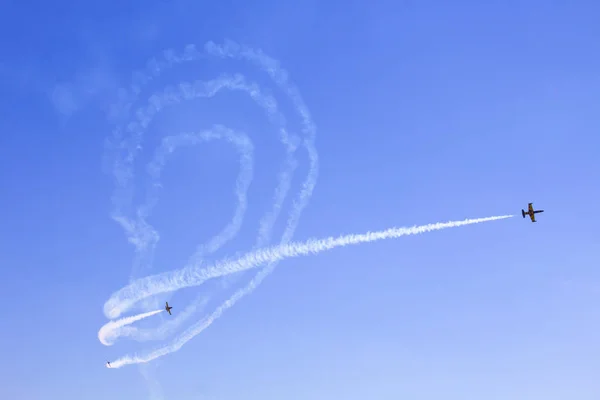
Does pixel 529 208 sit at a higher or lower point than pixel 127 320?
higher

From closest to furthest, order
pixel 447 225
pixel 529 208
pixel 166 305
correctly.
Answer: pixel 447 225 < pixel 529 208 < pixel 166 305

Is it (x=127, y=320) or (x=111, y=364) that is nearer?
(x=127, y=320)

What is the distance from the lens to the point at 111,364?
10644cm

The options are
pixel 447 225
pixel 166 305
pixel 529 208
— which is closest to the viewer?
pixel 447 225

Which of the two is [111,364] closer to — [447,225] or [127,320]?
[127,320]

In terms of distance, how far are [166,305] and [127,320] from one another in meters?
7.93

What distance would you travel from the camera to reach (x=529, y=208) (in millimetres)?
95125

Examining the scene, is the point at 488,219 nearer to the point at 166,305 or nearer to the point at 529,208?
the point at 529,208

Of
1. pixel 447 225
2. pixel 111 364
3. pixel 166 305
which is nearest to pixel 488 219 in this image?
pixel 447 225

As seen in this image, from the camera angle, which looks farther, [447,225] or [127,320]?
[127,320]

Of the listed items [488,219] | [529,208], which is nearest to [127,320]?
[488,219]

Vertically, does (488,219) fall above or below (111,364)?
above

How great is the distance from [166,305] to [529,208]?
6618 cm

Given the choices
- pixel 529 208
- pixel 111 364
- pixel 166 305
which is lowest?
pixel 111 364
